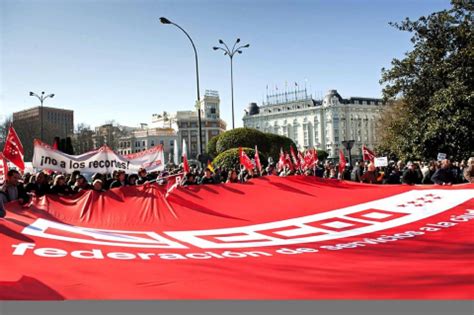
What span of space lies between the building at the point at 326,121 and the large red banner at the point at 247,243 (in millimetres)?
136072

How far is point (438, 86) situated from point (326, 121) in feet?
422

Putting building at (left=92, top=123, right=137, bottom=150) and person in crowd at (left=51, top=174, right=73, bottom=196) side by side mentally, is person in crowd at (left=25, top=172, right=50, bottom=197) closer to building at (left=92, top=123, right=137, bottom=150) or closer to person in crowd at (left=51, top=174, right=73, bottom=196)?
person in crowd at (left=51, top=174, right=73, bottom=196)

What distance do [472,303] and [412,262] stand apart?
4.91 ft

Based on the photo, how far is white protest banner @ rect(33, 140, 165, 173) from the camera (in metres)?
11.6

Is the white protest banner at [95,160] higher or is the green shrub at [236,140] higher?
the green shrub at [236,140]

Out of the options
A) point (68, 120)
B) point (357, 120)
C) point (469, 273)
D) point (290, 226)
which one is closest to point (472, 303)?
point (469, 273)

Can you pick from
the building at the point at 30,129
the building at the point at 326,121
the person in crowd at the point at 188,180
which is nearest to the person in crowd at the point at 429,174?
the person in crowd at the point at 188,180

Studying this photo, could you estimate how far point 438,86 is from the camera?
23250mm

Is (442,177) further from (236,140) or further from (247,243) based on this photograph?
(236,140)

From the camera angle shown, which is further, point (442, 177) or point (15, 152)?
point (442, 177)

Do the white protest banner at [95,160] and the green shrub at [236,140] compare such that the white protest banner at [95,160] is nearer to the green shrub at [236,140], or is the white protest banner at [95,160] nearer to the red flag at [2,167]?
the red flag at [2,167]

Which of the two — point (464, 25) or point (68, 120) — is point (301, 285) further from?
point (68, 120)

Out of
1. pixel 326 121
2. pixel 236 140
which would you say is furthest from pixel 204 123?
pixel 236 140

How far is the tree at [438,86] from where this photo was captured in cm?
2094
